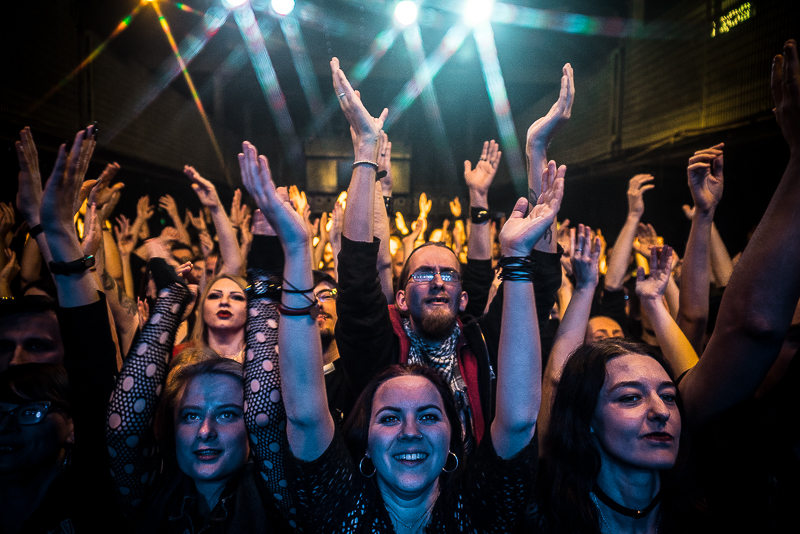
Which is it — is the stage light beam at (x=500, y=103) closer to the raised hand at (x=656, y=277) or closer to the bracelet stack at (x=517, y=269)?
the raised hand at (x=656, y=277)

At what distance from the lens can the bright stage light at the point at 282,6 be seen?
644cm

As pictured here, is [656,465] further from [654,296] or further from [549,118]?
[549,118]

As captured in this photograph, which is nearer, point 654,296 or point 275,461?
point 275,461

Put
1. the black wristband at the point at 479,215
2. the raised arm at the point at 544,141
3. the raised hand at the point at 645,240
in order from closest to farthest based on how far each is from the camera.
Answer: the raised arm at the point at 544,141, the black wristband at the point at 479,215, the raised hand at the point at 645,240

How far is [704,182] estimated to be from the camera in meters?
2.07

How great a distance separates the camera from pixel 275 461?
1.33 m

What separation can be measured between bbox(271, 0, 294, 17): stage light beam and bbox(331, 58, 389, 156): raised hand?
537 cm

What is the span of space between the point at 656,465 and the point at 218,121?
1030 cm

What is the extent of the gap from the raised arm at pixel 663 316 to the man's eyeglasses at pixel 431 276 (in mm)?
735

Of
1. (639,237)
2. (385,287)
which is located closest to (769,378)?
(385,287)

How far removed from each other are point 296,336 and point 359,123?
94 centimetres

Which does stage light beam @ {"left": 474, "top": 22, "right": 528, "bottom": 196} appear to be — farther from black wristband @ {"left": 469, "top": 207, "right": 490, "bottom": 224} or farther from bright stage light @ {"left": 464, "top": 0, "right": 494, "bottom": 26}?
black wristband @ {"left": 469, "top": 207, "right": 490, "bottom": 224}

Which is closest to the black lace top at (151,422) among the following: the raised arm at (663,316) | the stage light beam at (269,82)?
the raised arm at (663,316)

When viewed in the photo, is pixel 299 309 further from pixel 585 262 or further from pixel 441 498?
pixel 585 262
